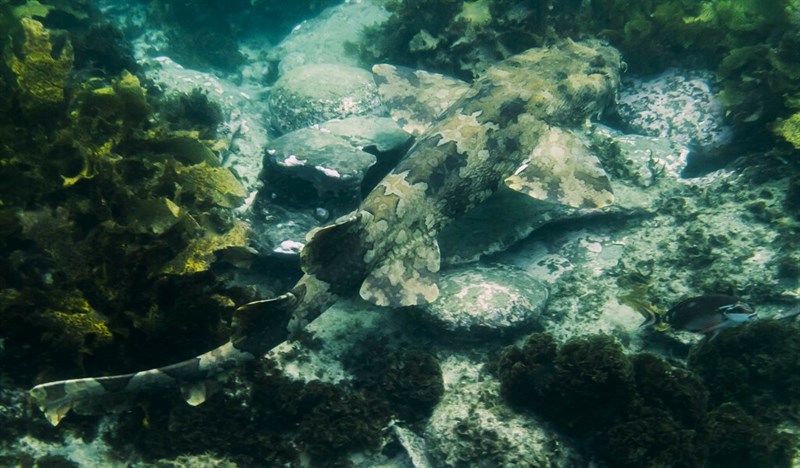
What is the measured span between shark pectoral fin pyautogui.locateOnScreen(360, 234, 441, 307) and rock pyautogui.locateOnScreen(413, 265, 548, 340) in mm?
314

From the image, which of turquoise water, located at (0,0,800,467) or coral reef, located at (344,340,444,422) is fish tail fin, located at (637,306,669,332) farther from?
coral reef, located at (344,340,444,422)

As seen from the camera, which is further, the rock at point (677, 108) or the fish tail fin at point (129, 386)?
the rock at point (677, 108)

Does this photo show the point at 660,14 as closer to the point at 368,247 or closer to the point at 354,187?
the point at 354,187

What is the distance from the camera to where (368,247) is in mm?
5582

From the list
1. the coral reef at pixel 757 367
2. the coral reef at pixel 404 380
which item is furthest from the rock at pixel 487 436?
the coral reef at pixel 757 367

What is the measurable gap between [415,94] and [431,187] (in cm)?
280

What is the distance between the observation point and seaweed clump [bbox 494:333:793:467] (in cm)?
441

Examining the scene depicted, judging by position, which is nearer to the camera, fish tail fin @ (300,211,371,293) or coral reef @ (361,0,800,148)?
fish tail fin @ (300,211,371,293)

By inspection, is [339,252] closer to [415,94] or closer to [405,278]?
[405,278]

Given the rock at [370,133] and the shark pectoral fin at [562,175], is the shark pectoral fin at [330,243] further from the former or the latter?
the shark pectoral fin at [562,175]

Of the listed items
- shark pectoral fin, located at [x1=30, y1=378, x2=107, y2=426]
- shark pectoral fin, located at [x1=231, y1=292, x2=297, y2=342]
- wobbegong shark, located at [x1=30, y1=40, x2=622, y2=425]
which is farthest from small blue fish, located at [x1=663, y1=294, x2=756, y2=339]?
shark pectoral fin, located at [x1=30, y1=378, x2=107, y2=426]

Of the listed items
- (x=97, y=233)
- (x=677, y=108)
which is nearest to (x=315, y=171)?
(x=97, y=233)

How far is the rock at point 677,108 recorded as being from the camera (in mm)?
8305

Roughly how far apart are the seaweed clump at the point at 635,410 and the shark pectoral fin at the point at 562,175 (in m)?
2.18
